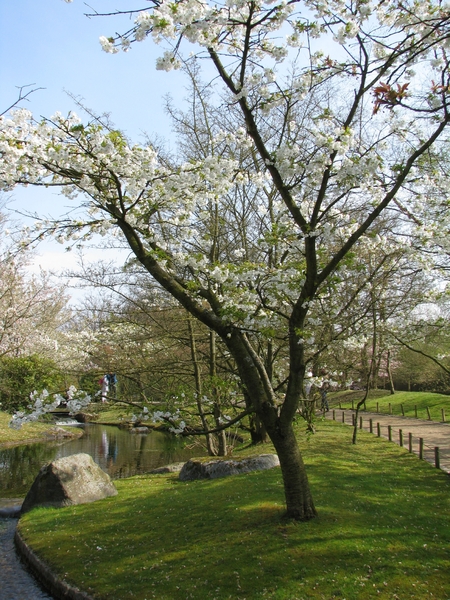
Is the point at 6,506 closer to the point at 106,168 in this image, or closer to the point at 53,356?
the point at 106,168

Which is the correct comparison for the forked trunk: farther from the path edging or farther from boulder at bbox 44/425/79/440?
boulder at bbox 44/425/79/440

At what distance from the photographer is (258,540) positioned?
6184 mm

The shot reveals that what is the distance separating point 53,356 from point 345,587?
66.9ft

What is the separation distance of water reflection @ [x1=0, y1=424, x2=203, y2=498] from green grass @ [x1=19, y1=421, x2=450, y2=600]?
173 inches

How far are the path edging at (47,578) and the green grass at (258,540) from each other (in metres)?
0.11

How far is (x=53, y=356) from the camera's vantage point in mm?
22969

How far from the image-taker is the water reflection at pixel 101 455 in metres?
15.1

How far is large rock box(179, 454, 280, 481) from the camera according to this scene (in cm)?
1122

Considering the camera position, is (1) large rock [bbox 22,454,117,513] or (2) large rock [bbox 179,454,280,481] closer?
(1) large rock [bbox 22,454,117,513]

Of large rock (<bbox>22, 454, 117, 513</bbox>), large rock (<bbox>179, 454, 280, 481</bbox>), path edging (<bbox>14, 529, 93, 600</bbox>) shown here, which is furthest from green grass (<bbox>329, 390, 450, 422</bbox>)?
path edging (<bbox>14, 529, 93, 600</bbox>)

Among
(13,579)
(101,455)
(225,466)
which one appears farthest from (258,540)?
(101,455)

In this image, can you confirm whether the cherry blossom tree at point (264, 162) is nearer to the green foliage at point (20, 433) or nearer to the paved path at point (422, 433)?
the paved path at point (422, 433)

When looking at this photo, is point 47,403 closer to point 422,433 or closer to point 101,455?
point 101,455

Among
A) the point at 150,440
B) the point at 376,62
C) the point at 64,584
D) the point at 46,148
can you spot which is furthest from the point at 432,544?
the point at 150,440
